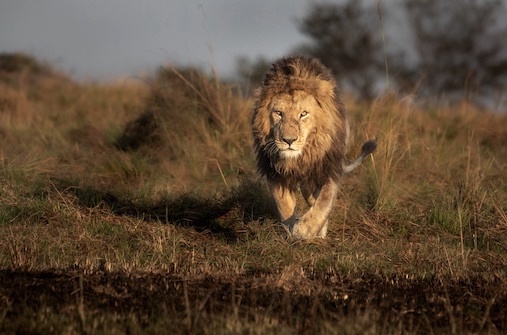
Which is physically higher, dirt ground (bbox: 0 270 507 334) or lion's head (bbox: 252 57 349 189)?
lion's head (bbox: 252 57 349 189)

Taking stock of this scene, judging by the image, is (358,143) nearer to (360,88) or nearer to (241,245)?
(241,245)

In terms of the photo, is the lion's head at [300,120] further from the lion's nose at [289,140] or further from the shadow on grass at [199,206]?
the shadow on grass at [199,206]

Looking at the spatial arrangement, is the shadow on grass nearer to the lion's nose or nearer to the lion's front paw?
the lion's front paw

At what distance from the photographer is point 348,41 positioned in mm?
25453

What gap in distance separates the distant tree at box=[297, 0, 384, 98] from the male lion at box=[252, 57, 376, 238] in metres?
18.5

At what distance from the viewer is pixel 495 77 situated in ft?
81.0

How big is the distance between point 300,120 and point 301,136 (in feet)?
0.42

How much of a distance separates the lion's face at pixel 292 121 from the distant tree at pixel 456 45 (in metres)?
18.7

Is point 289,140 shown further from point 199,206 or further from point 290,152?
point 199,206

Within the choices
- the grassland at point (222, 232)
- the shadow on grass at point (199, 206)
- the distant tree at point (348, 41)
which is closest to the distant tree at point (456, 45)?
the distant tree at point (348, 41)

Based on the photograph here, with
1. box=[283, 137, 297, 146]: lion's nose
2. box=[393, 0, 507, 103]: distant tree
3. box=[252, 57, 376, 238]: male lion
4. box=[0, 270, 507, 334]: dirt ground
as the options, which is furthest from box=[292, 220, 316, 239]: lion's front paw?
box=[393, 0, 507, 103]: distant tree

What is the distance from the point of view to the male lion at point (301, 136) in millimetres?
6000

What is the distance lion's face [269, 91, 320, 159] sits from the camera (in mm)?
5863

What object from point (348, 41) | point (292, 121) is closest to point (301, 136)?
point (292, 121)
